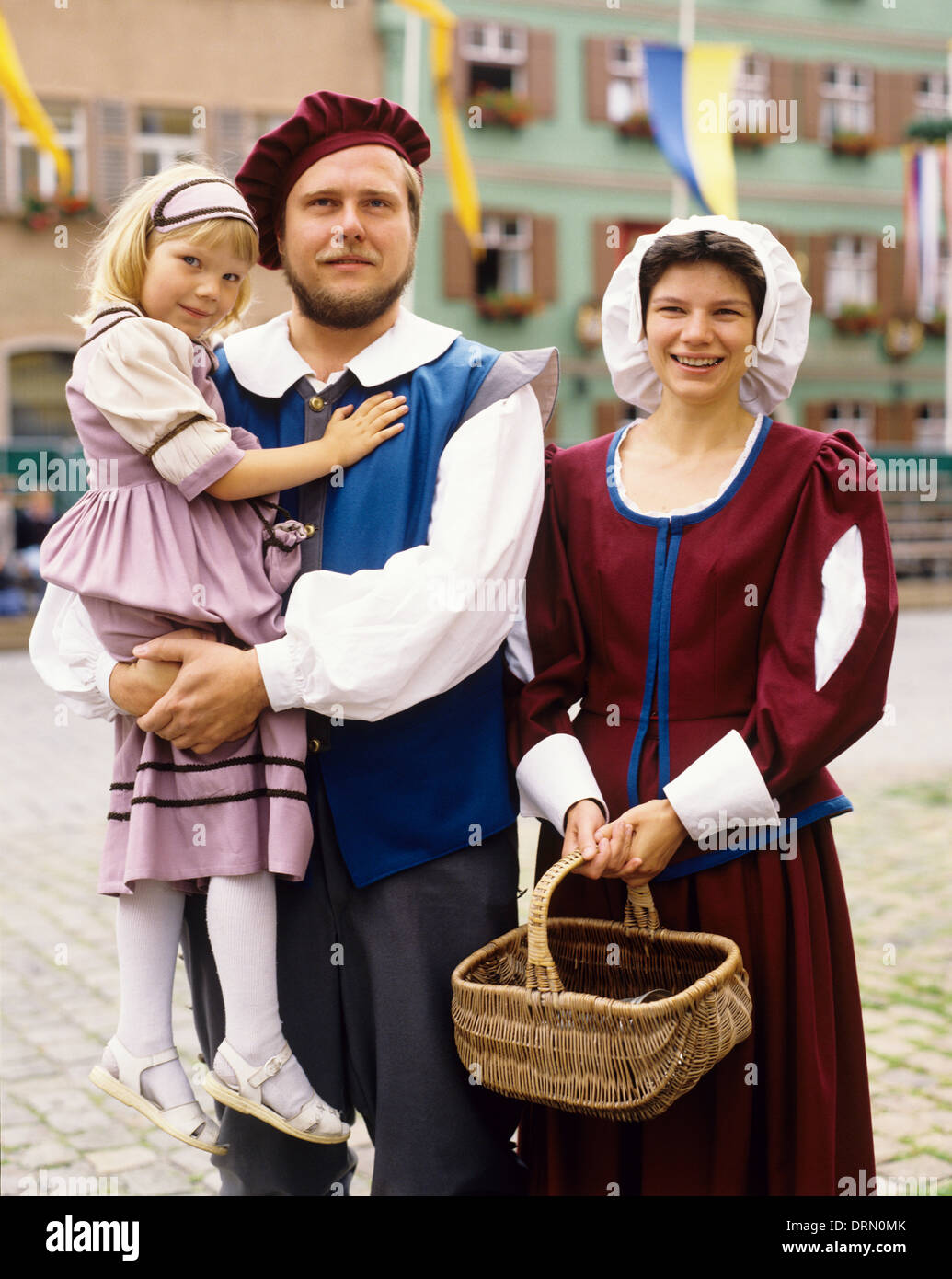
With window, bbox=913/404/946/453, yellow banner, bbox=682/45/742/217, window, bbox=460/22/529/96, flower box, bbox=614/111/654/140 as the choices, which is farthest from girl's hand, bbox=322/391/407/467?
window, bbox=913/404/946/453

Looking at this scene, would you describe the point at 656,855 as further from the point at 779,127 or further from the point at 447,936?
the point at 779,127

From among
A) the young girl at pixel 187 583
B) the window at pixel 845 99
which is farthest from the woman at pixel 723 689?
the window at pixel 845 99

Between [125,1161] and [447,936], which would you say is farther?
[125,1161]

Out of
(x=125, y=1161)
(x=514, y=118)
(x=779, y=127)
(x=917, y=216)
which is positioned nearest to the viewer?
(x=125, y=1161)

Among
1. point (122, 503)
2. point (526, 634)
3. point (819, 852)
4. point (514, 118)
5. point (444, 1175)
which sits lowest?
point (444, 1175)

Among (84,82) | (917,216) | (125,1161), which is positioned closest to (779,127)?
(917,216)

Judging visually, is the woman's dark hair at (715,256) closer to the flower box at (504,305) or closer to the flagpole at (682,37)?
the flower box at (504,305)

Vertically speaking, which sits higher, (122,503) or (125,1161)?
(122,503)

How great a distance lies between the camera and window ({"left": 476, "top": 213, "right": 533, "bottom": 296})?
1908cm

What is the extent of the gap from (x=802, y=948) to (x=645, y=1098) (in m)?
0.45

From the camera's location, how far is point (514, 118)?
18.7 meters

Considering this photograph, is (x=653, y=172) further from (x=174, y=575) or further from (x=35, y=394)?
(x=174, y=575)

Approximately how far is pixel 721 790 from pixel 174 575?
0.93 metres

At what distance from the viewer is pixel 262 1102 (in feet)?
7.63
